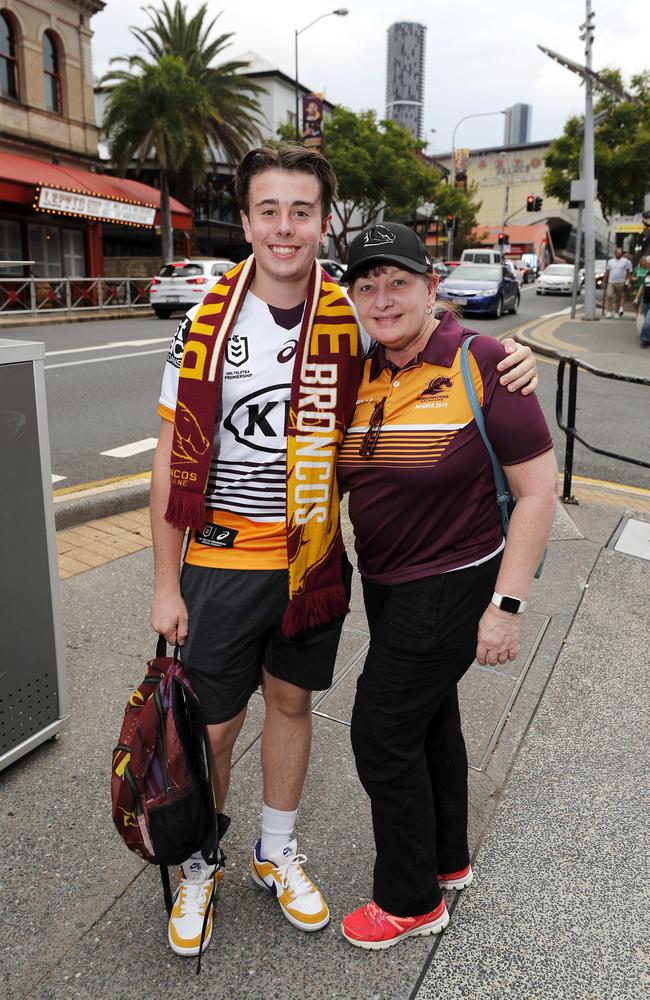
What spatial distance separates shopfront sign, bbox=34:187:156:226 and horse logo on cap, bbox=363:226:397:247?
75.2ft

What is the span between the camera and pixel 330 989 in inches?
77.0

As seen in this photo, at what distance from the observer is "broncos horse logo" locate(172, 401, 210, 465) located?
1.94 m

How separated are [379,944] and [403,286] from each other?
→ 1.70 metres

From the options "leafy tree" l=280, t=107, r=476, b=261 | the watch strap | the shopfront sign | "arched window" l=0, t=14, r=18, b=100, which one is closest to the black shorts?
the watch strap

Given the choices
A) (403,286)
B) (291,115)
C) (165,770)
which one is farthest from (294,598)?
(291,115)

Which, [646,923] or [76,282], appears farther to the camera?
[76,282]

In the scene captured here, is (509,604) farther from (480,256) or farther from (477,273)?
(480,256)

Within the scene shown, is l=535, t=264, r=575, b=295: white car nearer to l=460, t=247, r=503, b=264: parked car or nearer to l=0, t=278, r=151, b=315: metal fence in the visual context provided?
l=460, t=247, r=503, b=264: parked car

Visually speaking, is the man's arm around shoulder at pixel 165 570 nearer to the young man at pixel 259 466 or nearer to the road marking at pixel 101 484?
the young man at pixel 259 466

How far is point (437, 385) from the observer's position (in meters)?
1.88

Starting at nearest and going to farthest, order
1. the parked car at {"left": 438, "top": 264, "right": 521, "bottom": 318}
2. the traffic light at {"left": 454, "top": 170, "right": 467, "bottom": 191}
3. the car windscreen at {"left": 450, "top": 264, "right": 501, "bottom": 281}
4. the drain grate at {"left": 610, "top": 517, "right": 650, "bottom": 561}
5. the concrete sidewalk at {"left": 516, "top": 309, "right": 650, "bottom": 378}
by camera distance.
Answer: the drain grate at {"left": 610, "top": 517, "right": 650, "bottom": 561} → the concrete sidewalk at {"left": 516, "top": 309, "right": 650, "bottom": 378} → the parked car at {"left": 438, "top": 264, "right": 521, "bottom": 318} → the car windscreen at {"left": 450, "top": 264, "right": 501, "bottom": 281} → the traffic light at {"left": 454, "top": 170, "right": 467, "bottom": 191}

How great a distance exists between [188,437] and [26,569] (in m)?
1.01

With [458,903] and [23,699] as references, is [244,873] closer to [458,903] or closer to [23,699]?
[458,903]

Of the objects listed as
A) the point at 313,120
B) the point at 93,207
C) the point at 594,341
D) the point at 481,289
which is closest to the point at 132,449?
the point at 594,341
